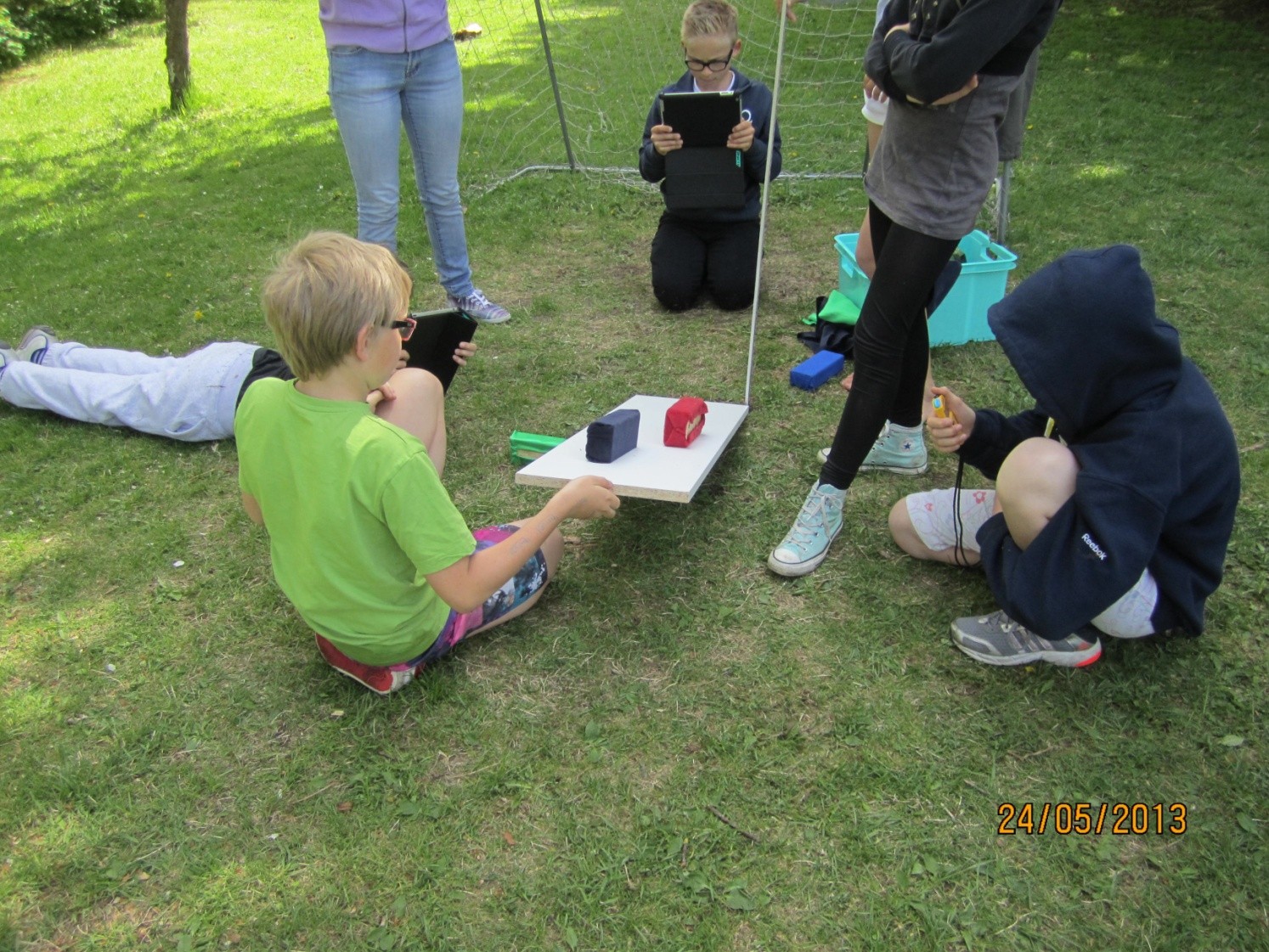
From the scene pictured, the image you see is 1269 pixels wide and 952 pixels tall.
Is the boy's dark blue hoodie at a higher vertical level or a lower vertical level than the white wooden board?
higher

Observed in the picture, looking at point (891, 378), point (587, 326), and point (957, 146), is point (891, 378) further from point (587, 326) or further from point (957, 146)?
point (587, 326)

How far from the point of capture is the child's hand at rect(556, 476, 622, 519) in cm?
220

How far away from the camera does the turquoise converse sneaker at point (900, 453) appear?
10.2ft

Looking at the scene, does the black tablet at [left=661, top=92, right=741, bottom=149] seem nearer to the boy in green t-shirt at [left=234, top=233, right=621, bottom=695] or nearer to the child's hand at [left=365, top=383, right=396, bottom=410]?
the child's hand at [left=365, top=383, right=396, bottom=410]

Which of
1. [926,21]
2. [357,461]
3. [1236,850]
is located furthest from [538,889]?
[926,21]

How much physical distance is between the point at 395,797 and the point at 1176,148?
21.3ft

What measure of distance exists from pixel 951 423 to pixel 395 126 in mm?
2595

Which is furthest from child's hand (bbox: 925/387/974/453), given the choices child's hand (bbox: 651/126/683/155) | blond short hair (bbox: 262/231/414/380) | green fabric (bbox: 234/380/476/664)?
child's hand (bbox: 651/126/683/155)

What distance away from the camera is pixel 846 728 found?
2230mm

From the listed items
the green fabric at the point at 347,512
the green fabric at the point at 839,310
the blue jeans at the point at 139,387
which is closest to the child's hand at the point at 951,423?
the green fabric at the point at 347,512

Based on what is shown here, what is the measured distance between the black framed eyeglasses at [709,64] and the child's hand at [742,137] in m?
0.26

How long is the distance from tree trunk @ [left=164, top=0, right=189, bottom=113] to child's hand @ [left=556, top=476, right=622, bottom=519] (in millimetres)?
7521
